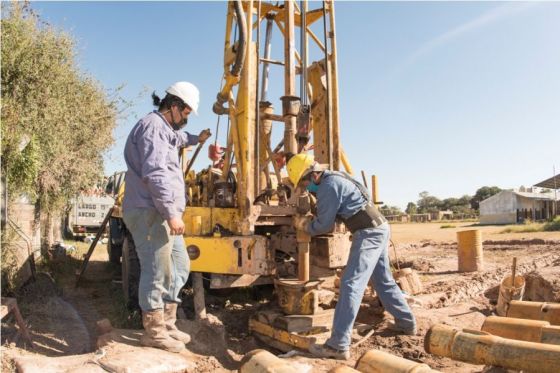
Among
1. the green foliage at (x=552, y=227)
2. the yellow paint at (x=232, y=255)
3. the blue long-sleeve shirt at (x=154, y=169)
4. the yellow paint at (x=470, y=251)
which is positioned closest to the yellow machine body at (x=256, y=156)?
the yellow paint at (x=232, y=255)

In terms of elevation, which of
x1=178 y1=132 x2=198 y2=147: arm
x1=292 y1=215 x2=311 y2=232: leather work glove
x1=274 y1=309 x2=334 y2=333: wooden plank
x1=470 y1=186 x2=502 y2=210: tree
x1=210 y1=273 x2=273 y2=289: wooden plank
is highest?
x1=470 y1=186 x2=502 y2=210: tree

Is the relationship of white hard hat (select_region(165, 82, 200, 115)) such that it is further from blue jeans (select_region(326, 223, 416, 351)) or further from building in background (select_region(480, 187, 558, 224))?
building in background (select_region(480, 187, 558, 224))

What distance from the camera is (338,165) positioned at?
5719 mm

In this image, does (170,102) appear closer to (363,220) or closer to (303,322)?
(363,220)

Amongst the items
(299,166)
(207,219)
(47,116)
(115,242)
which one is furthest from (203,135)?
(47,116)

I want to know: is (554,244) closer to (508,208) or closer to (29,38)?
(29,38)

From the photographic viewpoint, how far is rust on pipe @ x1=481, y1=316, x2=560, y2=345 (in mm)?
3715

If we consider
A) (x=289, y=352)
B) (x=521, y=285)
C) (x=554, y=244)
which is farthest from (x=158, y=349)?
(x=554, y=244)

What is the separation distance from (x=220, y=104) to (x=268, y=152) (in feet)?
2.75

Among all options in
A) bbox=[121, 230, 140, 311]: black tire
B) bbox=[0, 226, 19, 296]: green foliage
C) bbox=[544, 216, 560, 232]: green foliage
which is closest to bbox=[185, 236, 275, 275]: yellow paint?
bbox=[121, 230, 140, 311]: black tire

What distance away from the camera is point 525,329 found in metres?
4.01

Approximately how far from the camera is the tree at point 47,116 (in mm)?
6633

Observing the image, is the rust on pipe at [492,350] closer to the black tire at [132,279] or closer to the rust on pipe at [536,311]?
the rust on pipe at [536,311]

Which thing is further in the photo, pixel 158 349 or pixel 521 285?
pixel 521 285
